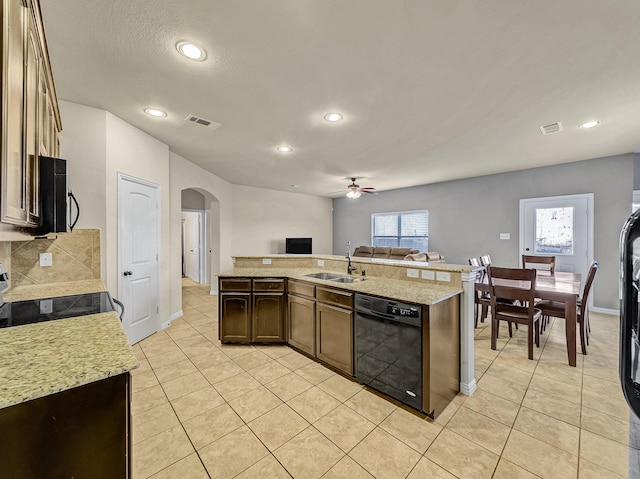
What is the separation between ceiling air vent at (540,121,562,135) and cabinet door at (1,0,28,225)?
4.40m

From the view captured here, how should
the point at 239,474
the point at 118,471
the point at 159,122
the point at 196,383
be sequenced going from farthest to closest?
1. the point at 159,122
2. the point at 196,383
3. the point at 239,474
4. the point at 118,471

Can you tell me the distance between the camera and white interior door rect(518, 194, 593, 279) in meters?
4.67

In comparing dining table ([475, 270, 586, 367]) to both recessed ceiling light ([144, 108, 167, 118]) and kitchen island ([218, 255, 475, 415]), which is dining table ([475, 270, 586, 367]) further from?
recessed ceiling light ([144, 108, 167, 118])

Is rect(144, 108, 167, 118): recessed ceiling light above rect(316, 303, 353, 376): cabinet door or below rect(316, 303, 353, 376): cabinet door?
above

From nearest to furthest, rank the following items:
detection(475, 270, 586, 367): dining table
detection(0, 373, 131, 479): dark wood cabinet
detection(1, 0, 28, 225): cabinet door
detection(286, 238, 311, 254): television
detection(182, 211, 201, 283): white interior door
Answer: detection(0, 373, 131, 479): dark wood cabinet → detection(1, 0, 28, 225): cabinet door → detection(475, 270, 586, 367): dining table → detection(182, 211, 201, 283): white interior door → detection(286, 238, 311, 254): television

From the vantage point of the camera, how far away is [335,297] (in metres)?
2.59

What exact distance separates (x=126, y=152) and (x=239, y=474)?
3414 mm

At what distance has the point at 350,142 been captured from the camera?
3787 mm

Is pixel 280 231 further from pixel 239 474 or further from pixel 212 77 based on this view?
pixel 239 474

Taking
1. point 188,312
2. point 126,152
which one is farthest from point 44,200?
point 188,312

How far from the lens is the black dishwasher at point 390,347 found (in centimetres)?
199

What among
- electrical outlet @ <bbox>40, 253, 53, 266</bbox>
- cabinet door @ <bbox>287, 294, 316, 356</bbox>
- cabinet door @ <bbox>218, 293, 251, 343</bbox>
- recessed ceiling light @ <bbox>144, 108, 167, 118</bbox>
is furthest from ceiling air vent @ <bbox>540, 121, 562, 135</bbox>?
electrical outlet @ <bbox>40, 253, 53, 266</bbox>

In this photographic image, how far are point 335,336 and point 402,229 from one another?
5644 millimetres

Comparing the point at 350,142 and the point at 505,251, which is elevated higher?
the point at 350,142
